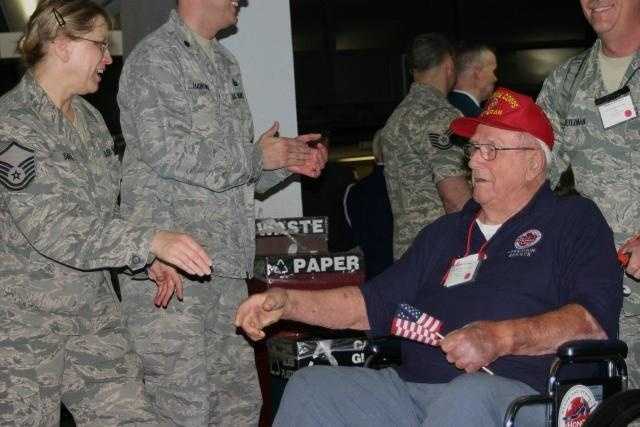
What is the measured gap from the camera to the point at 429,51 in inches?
208

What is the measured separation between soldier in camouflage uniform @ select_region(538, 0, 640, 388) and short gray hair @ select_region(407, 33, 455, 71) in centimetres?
134

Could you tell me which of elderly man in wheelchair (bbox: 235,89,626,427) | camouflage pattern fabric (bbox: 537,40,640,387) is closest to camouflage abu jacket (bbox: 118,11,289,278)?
elderly man in wheelchair (bbox: 235,89,626,427)

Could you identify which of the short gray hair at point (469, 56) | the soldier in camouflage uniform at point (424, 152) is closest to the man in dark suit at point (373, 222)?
the soldier in camouflage uniform at point (424, 152)

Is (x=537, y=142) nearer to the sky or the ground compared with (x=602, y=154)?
nearer to the sky

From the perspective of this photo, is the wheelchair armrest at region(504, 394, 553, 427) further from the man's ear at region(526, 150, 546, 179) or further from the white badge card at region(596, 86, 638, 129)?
the white badge card at region(596, 86, 638, 129)

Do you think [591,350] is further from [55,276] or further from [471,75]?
[471,75]

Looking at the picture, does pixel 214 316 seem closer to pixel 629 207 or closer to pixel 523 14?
pixel 629 207

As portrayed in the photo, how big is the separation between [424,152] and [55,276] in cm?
215

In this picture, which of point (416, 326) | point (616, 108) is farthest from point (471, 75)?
point (416, 326)

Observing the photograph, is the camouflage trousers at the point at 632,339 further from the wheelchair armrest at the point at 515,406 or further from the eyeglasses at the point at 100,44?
the eyeglasses at the point at 100,44

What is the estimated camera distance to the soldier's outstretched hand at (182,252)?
3.23 metres

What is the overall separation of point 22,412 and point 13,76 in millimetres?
5328

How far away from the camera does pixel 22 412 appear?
3.35m

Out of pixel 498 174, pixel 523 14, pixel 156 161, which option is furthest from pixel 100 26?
pixel 523 14
